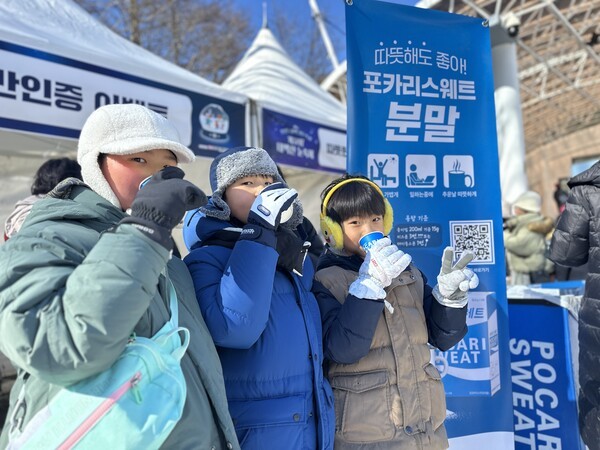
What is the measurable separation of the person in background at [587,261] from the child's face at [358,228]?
1.05 metres

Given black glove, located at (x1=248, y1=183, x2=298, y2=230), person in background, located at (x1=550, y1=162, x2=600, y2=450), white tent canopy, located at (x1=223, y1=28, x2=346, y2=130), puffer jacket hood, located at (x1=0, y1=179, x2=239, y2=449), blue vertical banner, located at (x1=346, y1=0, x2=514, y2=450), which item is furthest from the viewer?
white tent canopy, located at (x1=223, y1=28, x2=346, y2=130)

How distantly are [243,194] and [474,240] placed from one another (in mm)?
1450

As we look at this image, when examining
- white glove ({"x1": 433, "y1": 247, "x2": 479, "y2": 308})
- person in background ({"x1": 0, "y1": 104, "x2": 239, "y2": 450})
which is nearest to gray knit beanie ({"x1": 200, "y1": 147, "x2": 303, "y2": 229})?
person in background ({"x1": 0, "y1": 104, "x2": 239, "y2": 450})

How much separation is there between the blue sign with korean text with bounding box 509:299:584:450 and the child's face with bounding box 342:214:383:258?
4.56 feet

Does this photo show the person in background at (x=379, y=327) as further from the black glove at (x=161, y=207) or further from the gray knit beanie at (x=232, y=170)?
the black glove at (x=161, y=207)

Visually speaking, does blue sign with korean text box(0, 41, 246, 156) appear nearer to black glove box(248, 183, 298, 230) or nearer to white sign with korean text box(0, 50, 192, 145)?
white sign with korean text box(0, 50, 192, 145)

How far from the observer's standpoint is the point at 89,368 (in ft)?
2.68

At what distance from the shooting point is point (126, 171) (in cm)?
113

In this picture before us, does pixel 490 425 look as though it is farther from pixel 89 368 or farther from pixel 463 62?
pixel 89 368

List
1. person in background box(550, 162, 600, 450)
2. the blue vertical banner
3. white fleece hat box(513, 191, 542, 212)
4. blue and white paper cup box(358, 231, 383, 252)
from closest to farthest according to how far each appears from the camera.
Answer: blue and white paper cup box(358, 231, 383, 252) → person in background box(550, 162, 600, 450) → the blue vertical banner → white fleece hat box(513, 191, 542, 212)

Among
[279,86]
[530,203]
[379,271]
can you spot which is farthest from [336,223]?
[530,203]

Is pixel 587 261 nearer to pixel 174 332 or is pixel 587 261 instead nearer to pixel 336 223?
pixel 336 223

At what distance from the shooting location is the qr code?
238 cm

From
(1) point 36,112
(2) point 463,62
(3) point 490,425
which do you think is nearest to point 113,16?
(1) point 36,112
